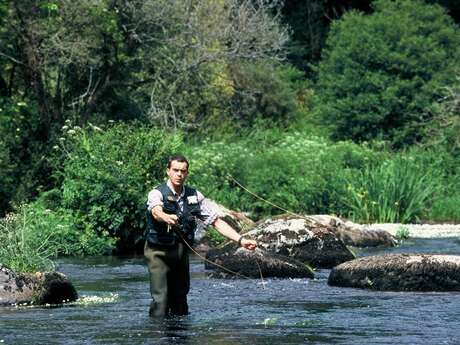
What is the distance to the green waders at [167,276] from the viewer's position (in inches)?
512

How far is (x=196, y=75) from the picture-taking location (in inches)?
1182

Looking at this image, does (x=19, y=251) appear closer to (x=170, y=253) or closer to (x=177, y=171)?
(x=170, y=253)

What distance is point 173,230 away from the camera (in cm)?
1284

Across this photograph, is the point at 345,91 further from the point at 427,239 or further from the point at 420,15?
the point at 427,239

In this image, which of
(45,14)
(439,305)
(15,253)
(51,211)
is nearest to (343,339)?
(439,305)

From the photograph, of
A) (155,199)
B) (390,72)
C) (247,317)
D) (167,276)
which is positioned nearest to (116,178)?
(247,317)

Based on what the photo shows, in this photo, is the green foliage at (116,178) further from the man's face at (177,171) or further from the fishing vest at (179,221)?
the man's face at (177,171)

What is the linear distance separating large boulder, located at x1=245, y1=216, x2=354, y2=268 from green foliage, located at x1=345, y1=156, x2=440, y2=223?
796cm

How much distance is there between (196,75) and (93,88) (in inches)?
100

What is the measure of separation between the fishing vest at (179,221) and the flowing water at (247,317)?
2.77 ft

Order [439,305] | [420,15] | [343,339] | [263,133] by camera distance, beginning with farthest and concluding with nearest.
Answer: [420,15], [263,133], [439,305], [343,339]

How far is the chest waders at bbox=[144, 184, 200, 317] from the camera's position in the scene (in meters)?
12.8

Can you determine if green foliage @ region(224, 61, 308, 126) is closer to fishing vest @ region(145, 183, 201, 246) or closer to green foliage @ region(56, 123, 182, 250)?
green foliage @ region(56, 123, 182, 250)

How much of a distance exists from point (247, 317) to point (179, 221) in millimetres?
1678
